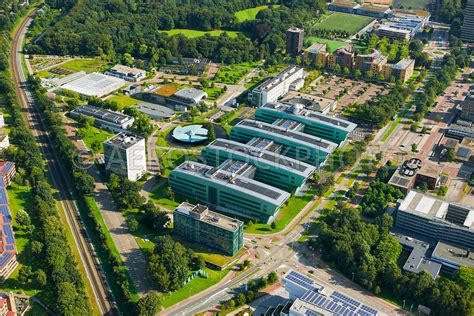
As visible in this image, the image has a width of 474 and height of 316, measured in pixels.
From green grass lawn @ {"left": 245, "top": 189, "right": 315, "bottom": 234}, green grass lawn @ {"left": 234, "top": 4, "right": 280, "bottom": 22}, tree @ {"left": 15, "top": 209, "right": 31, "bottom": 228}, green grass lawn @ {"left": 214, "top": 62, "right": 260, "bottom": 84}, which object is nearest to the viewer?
tree @ {"left": 15, "top": 209, "right": 31, "bottom": 228}

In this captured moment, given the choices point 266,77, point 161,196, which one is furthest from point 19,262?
point 266,77

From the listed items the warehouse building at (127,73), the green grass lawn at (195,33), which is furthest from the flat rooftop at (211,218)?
the green grass lawn at (195,33)

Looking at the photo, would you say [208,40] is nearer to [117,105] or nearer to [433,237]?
[117,105]

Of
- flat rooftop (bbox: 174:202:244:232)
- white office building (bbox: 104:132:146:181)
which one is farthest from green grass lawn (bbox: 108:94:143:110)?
flat rooftop (bbox: 174:202:244:232)

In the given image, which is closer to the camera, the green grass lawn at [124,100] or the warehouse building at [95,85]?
the green grass lawn at [124,100]

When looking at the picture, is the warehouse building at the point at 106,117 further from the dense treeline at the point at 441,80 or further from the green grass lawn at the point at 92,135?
the dense treeline at the point at 441,80

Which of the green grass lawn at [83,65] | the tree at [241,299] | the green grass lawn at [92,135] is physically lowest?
the tree at [241,299]

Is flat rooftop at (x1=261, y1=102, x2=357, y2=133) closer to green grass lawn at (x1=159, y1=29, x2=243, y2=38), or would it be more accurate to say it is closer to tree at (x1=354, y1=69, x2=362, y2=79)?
tree at (x1=354, y1=69, x2=362, y2=79)
